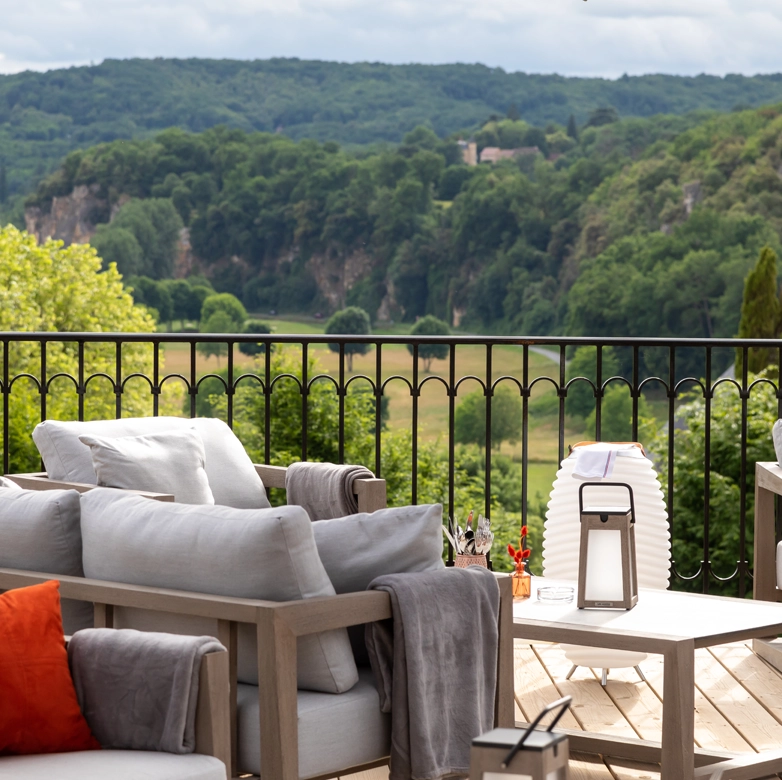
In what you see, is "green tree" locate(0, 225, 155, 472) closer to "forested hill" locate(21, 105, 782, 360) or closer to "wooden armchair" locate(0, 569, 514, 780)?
"forested hill" locate(21, 105, 782, 360)

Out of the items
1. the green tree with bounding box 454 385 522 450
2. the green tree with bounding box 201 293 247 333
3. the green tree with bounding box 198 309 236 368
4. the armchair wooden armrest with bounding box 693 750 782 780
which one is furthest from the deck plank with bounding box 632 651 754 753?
the green tree with bounding box 201 293 247 333

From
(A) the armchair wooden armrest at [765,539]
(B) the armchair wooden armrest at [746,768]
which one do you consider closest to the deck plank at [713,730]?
(B) the armchair wooden armrest at [746,768]

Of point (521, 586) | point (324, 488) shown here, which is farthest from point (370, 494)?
point (521, 586)

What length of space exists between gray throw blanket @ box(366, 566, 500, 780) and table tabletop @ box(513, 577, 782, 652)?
1.28 ft

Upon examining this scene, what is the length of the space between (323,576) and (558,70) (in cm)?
3378

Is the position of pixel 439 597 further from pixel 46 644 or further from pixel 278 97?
pixel 278 97

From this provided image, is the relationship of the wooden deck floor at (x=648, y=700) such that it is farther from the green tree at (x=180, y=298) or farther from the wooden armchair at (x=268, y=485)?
the green tree at (x=180, y=298)

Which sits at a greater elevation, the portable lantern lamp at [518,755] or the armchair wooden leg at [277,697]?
the portable lantern lamp at [518,755]

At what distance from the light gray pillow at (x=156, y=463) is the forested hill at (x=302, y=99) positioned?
2781 cm

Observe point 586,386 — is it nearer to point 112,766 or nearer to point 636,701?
point 636,701

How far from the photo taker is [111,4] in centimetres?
3772

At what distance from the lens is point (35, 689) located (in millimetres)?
1800

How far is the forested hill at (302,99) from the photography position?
29672mm

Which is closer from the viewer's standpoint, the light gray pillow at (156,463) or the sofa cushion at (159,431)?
the light gray pillow at (156,463)
